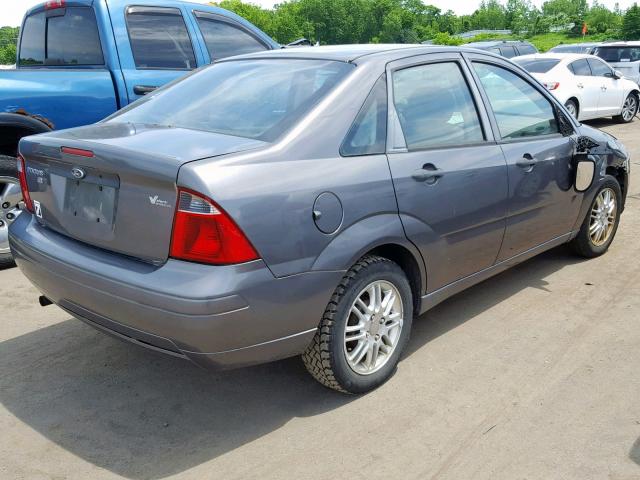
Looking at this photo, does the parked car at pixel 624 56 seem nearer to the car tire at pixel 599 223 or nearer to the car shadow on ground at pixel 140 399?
the car tire at pixel 599 223

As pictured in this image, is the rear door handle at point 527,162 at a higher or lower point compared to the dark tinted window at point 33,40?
lower

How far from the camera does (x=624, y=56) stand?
19172 millimetres

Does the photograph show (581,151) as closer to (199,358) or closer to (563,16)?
(199,358)

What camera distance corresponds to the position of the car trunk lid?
2.73 metres

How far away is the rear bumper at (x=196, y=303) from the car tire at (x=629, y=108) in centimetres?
1401

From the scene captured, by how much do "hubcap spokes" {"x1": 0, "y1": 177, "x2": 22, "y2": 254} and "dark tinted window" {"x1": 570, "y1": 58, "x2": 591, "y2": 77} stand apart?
37.0 feet

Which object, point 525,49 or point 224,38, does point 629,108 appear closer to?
point 525,49

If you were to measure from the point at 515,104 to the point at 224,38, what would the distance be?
3.13 m

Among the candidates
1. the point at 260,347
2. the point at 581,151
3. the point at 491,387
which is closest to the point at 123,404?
the point at 260,347

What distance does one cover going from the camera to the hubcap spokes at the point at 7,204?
202 inches

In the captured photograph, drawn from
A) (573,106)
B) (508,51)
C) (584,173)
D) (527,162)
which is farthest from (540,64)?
(527,162)

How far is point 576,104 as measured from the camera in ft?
43.3

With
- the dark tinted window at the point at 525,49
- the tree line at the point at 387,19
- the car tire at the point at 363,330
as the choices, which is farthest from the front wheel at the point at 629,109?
the tree line at the point at 387,19

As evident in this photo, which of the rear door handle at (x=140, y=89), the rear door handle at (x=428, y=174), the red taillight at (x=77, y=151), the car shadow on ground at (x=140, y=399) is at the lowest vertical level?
the car shadow on ground at (x=140, y=399)
